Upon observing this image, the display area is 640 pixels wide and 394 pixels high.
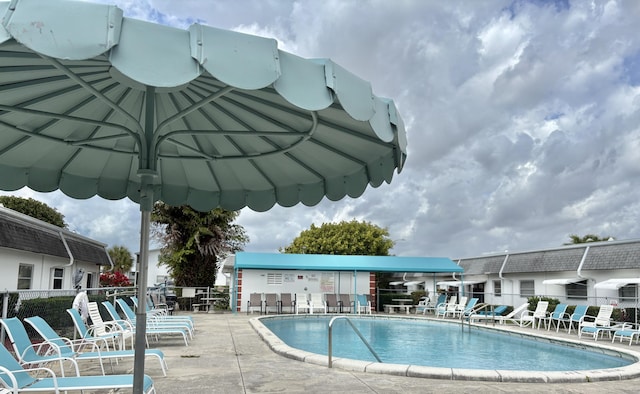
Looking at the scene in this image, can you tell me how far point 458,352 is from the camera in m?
13.7

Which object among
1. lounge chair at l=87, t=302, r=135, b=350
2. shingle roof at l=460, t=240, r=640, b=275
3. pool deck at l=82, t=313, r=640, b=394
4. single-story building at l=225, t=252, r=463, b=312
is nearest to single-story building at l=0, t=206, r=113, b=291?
lounge chair at l=87, t=302, r=135, b=350

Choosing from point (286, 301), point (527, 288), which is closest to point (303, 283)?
point (286, 301)

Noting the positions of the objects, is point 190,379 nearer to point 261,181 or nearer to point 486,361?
point 261,181

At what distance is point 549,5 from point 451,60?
2.94 metres

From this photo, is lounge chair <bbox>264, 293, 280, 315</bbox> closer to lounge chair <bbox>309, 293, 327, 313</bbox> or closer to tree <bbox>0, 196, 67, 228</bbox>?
lounge chair <bbox>309, 293, 327, 313</bbox>

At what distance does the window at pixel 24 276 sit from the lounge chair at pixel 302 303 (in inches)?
468

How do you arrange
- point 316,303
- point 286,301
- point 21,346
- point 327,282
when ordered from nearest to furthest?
point 21,346
point 316,303
point 286,301
point 327,282

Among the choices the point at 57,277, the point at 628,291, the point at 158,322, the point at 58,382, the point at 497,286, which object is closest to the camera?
the point at 58,382

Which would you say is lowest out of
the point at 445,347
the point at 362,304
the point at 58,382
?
the point at 445,347

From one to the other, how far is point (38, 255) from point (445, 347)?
13.8 metres

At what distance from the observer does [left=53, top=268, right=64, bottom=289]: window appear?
19.2 metres

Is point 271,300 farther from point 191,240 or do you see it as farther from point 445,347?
point 445,347

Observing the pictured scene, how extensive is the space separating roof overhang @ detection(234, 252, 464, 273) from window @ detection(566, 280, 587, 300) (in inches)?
216

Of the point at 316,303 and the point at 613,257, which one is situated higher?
the point at 613,257
